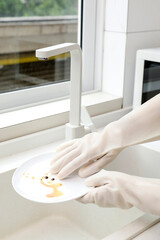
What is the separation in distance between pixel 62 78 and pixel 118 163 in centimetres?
40

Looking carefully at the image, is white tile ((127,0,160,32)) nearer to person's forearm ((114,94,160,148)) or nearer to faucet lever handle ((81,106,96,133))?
faucet lever handle ((81,106,96,133))

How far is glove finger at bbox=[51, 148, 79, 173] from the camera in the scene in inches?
32.0

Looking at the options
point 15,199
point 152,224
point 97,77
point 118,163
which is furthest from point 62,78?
point 152,224

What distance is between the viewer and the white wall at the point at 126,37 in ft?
3.99

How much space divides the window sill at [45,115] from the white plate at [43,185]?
0.18 meters

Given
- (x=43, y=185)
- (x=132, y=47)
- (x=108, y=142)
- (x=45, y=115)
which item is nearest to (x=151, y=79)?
(x=132, y=47)

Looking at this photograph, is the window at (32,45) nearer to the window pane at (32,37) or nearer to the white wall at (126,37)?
the window pane at (32,37)

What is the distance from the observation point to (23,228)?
1.01m

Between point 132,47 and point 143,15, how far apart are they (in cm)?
11

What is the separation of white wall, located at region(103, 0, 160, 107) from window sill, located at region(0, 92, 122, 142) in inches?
2.2

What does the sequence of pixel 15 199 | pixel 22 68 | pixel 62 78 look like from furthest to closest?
pixel 62 78
pixel 22 68
pixel 15 199

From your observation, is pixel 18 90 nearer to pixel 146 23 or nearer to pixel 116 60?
pixel 116 60

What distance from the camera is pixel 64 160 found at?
0.82 meters

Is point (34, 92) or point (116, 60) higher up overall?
point (116, 60)
